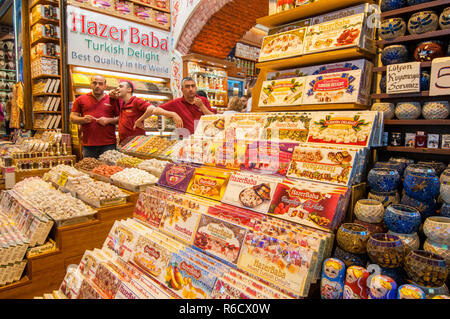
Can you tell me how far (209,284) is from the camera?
3.76ft

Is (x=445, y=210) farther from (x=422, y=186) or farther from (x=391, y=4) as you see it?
(x=391, y=4)

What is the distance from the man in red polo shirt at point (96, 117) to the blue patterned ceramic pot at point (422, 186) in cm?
377

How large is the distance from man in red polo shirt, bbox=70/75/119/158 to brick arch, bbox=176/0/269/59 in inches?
123

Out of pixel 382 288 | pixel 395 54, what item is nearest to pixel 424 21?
pixel 395 54

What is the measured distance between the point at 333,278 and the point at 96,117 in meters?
3.97

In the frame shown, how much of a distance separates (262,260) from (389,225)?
48cm

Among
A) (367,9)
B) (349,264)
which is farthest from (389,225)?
(367,9)

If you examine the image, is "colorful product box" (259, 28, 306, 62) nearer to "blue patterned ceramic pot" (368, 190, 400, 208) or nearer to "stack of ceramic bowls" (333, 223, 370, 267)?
"blue patterned ceramic pot" (368, 190, 400, 208)

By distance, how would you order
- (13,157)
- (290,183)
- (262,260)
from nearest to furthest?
(262,260) → (290,183) → (13,157)

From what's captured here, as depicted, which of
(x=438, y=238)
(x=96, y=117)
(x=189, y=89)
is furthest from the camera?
(x=96, y=117)

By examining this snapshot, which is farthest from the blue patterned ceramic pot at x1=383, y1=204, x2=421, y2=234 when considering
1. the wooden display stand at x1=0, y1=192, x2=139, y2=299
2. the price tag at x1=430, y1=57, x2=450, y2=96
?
the wooden display stand at x1=0, y1=192, x2=139, y2=299

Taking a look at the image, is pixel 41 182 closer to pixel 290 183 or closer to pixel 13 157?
pixel 13 157

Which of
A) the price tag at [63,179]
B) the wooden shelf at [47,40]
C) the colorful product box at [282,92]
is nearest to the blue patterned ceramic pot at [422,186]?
the colorful product box at [282,92]

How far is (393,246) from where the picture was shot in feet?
3.08
